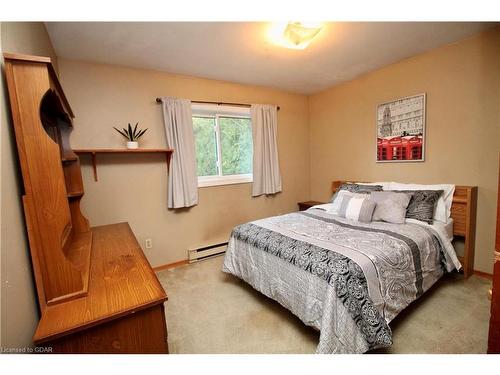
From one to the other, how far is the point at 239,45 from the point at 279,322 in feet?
8.04

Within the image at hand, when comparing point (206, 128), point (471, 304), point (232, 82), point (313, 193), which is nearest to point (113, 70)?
point (206, 128)

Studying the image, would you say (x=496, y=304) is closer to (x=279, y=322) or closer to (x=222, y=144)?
(x=279, y=322)

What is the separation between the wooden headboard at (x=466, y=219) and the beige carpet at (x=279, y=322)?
0.60ft

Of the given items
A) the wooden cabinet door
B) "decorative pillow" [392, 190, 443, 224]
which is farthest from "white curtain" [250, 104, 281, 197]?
the wooden cabinet door

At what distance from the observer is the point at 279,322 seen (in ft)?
5.93

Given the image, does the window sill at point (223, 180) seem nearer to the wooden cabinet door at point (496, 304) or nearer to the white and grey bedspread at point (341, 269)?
the white and grey bedspread at point (341, 269)

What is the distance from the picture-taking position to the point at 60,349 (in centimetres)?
86

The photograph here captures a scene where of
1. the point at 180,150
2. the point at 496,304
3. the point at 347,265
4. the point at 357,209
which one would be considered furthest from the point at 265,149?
the point at 496,304

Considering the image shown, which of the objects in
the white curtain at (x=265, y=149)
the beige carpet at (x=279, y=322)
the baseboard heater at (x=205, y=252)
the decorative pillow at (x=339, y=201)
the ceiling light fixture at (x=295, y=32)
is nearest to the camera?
the beige carpet at (x=279, y=322)

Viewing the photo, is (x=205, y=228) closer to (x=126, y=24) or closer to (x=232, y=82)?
(x=232, y=82)

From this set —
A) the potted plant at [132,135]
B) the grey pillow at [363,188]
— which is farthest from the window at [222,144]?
the grey pillow at [363,188]

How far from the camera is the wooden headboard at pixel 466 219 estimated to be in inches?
87.9

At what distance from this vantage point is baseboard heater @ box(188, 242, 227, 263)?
296 cm
